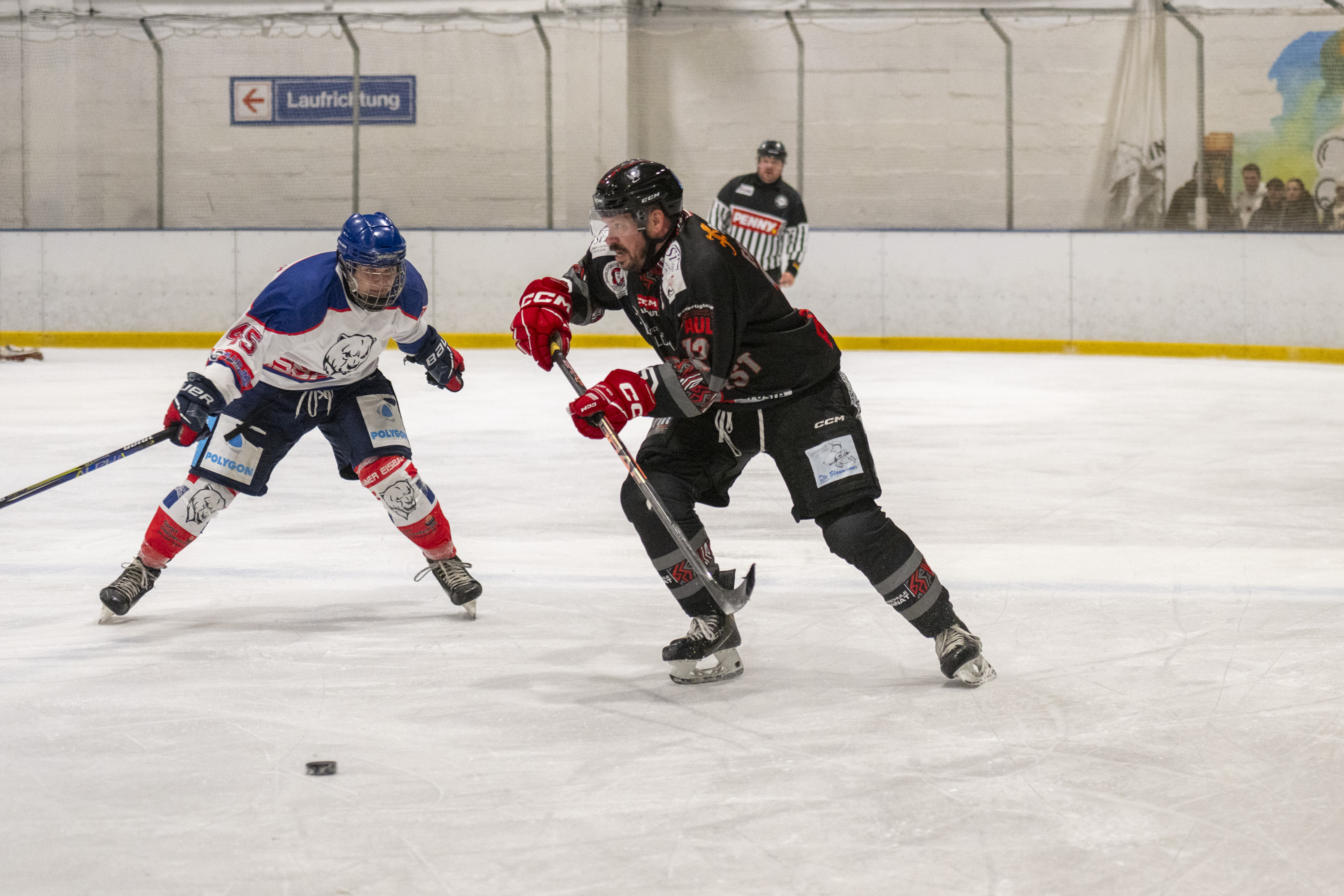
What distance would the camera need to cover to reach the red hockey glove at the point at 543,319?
9.87 feet

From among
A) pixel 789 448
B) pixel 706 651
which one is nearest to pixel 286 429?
pixel 706 651

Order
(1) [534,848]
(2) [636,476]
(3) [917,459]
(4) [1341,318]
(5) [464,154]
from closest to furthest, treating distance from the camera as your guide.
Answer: (1) [534,848], (2) [636,476], (3) [917,459], (4) [1341,318], (5) [464,154]

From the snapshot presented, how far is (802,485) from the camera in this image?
2.85 metres

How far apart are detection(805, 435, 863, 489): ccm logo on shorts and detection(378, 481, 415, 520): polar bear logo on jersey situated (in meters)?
1.15

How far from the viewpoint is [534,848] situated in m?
2.03

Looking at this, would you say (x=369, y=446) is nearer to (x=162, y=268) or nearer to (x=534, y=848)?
(x=534, y=848)

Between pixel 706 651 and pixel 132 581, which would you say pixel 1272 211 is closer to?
pixel 706 651

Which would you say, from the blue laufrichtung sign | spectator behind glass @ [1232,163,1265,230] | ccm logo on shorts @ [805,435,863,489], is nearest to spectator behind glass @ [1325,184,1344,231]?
spectator behind glass @ [1232,163,1265,230]

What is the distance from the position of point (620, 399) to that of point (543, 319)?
0.40 m

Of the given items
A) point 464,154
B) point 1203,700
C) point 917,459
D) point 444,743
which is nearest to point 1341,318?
point 917,459

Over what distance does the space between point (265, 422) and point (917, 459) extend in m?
3.25

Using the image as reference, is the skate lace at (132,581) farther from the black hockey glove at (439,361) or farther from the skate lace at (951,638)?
the skate lace at (951,638)

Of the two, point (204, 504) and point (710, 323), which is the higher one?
point (710, 323)

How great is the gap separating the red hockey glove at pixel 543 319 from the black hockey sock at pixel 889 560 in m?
0.67
